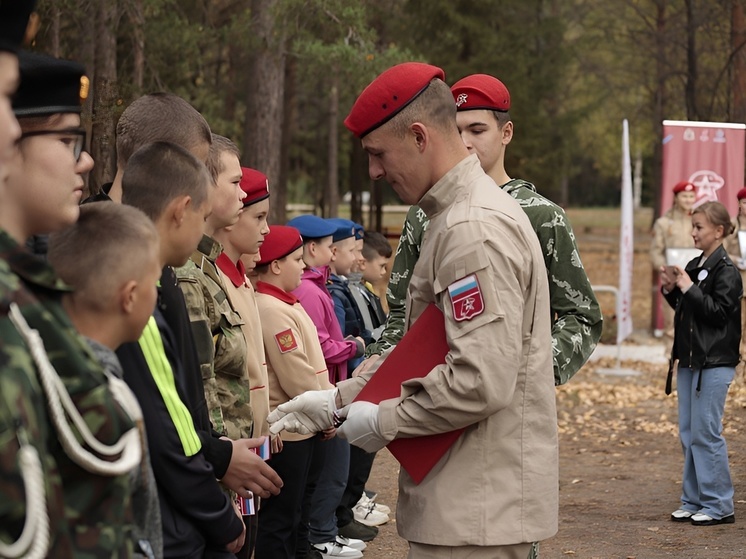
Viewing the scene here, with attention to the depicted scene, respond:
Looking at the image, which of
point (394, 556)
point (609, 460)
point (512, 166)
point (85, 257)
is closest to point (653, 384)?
point (609, 460)

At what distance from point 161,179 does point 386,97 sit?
699 mm

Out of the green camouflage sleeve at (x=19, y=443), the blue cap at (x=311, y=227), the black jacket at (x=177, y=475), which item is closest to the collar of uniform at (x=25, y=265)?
the green camouflage sleeve at (x=19, y=443)

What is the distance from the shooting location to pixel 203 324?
3633 millimetres

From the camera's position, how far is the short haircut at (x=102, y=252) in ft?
7.39

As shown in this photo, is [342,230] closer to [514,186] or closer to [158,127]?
[514,186]

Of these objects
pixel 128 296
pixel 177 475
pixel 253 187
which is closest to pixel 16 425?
pixel 128 296

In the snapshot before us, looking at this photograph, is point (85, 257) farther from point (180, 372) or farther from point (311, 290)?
point (311, 290)

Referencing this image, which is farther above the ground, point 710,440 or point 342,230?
point 342,230

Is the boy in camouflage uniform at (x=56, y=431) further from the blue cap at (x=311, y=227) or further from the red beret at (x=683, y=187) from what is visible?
the red beret at (x=683, y=187)

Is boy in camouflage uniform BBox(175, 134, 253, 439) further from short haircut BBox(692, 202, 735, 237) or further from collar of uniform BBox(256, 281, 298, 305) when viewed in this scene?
short haircut BBox(692, 202, 735, 237)

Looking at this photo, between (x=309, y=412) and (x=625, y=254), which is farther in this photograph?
(x=625, y=254)

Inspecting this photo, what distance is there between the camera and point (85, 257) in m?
2.28

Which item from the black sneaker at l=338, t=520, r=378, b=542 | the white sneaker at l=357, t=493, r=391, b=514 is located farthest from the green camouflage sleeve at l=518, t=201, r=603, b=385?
the white sneaker at l=357, t=493, r=391, b=514

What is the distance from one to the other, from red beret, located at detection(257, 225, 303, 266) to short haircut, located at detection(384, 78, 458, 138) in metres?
2.59
